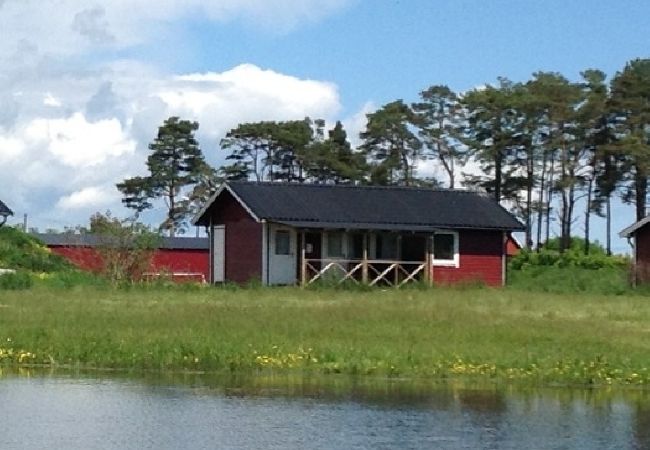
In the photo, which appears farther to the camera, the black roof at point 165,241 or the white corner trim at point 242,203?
the black roof at point 165,241

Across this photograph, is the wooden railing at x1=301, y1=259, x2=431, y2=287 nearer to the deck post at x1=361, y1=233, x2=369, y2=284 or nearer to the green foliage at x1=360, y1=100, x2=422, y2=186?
the deck post at x1=361, y1=233, x2=369, y2=284

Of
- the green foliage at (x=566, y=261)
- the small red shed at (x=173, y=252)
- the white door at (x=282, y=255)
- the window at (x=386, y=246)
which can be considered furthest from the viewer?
the small red shed at (x=173, y=252)

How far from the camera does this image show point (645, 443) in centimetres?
1702

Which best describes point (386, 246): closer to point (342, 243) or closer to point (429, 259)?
point (342, 243)

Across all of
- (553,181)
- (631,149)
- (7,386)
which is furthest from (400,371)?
(553,181)

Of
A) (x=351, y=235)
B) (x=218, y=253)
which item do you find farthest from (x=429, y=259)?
(x=218, y=253)

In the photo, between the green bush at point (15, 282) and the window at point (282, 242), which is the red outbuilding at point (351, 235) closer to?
the window at point (282, 242)

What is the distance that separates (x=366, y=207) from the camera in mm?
51688

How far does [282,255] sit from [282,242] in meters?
0.50

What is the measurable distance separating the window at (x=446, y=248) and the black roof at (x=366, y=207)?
2.54 feet

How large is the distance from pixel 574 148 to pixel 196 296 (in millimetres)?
39961

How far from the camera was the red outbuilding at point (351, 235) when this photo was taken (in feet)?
162

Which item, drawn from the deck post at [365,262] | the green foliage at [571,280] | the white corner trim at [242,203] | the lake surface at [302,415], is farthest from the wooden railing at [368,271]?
the lake surface at [302,415]

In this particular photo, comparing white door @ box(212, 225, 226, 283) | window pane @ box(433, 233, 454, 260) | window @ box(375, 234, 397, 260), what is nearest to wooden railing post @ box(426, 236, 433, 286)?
window pane @ box(433, 233, 454, 260)
